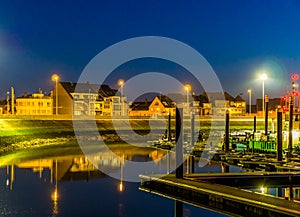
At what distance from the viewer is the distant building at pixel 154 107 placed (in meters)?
156

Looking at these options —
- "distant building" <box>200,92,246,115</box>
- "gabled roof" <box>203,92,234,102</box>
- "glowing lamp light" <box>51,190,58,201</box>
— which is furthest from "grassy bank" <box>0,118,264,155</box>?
"gabled roof" <box>203,92,234,102</box>

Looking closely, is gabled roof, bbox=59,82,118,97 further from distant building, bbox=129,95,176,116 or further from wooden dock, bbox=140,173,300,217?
wooden dock, bbox=140,173,300,217

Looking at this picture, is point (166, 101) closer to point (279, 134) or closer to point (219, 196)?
point (279, 134)

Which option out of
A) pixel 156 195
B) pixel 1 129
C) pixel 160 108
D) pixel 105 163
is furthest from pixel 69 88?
pixel 156 195

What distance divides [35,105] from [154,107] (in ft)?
123

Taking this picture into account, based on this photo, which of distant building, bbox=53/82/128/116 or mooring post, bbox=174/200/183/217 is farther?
distant building, bbox=53/82/128/116

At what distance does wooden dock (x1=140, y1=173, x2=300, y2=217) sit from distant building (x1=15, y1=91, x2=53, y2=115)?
119953 millimetres

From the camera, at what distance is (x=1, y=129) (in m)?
66.8

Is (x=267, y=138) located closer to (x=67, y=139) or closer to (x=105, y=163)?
(x=105, y=163)

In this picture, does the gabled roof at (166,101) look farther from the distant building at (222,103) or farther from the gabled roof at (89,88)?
the gabled roof at (89,88)

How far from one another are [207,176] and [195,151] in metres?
22.1

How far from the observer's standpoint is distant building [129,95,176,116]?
15577 cm

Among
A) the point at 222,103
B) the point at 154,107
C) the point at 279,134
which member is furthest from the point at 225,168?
the point at 222,103

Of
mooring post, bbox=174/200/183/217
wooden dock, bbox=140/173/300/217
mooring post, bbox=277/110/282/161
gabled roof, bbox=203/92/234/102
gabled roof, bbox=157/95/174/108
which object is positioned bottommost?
mooring post, bbox=174/200/183/217
